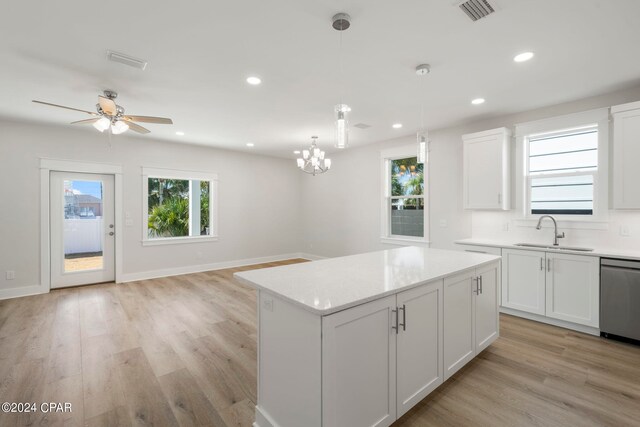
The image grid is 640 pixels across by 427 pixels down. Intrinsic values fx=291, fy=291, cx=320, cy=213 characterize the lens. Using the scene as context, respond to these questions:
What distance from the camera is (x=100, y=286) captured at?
5055 mm

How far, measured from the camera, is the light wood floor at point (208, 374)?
1933 millimetres

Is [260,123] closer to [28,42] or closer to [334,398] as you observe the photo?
[28,42]

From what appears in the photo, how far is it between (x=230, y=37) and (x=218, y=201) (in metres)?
4.62

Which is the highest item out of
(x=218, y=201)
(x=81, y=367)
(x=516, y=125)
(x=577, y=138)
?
(x=516, y=125)

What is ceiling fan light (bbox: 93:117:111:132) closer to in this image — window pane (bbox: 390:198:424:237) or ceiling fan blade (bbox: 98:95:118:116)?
ceiling fan blade (bbox: 98:95:118:116)

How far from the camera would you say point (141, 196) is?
5.55m

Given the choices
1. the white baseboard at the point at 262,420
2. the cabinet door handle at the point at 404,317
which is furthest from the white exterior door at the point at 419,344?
the white baseboard at the point at 262,420

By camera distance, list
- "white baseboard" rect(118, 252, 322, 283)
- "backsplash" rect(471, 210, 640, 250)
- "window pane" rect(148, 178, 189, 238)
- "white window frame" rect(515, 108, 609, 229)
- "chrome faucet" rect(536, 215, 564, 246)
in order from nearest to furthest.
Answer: "backsplash" rect(471, 210, 640, 250) < "white window frame" rect(515, 108, 609, 229) < "chrome faucet" rect(536, 215, 564, 246) < "white baseboard" rect(118, 252, 322, 283) < "window pane" rect(148, 178, 189, 238)

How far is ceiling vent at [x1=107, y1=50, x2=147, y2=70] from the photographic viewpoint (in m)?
2.51

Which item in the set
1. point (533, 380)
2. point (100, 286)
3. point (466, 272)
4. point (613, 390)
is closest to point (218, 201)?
point (100, 286)

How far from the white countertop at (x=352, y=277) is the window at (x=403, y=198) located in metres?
2.59

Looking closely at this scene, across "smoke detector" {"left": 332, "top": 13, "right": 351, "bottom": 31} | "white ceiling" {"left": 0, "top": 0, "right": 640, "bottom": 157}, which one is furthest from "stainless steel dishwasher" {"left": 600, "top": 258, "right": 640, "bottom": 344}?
"smoke detector" {"left": 332, "top": 13, "right": 351, "bottom": 31}

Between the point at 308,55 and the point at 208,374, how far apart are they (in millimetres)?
2857

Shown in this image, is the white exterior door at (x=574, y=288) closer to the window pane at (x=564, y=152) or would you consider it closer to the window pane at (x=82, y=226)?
the window pane at (x=564, y=152)
